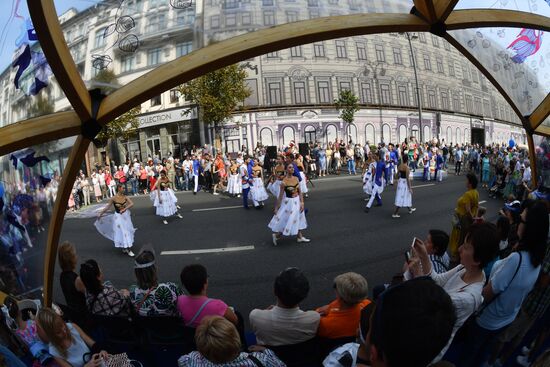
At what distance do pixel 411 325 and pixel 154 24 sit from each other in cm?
266

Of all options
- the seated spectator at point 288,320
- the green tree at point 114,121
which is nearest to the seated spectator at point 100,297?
the green tree at point 114,121

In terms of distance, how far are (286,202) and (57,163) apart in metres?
3.95

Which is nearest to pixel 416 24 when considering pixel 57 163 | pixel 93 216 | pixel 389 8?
pixel 389 8

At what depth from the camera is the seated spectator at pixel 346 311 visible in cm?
254

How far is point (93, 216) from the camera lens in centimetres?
600

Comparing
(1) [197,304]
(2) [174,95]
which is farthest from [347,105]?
(1) [197,304]

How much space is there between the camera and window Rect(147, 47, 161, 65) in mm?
2535

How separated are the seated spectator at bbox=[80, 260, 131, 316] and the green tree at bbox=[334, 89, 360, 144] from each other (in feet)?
9.82

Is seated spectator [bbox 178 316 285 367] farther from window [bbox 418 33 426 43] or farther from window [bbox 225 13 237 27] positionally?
window [bbox 418 33 426 43]

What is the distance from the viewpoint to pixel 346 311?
261 centimetres

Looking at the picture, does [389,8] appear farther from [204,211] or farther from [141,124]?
[204,211]

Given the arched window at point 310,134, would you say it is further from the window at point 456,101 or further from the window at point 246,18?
the window at point 456,101

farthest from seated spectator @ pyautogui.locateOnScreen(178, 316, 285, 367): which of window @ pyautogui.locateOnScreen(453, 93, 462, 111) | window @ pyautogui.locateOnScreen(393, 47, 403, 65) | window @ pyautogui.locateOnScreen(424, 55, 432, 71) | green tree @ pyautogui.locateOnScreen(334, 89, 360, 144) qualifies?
window @ pyautogui.locateOnScreen(453, 93, 462, 111)

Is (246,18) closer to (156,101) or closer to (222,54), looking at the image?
(222,54)
